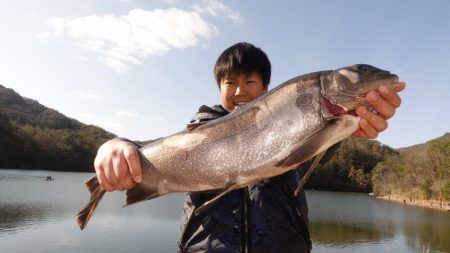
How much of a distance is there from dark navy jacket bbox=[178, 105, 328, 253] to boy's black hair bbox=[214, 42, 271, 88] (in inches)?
34.6

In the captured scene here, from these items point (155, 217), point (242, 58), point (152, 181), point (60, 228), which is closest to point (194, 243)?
point (152, 181)

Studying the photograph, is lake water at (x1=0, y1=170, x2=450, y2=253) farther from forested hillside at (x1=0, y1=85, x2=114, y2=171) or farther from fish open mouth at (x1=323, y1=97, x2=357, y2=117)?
forested hillside at (x1=0, y1=85, x2=114, y2=171)

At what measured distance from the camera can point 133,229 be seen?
27.9 metres

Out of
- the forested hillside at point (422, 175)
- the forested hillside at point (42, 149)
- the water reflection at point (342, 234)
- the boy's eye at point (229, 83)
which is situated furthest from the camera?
the forested hillside at point (42, 149)

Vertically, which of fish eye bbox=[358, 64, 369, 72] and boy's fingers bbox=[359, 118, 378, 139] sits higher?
fish eye bbox=[358, 64, 369, 72]

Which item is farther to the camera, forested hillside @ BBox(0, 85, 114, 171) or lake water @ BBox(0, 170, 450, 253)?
forested hillside @ BBox(0, 85, 114, 171)

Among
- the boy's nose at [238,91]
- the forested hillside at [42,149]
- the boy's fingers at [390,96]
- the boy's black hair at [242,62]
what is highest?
the forested hillside at [42,149]

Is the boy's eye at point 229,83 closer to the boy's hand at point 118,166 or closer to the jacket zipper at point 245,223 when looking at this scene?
the jacket zipper at point 245,223

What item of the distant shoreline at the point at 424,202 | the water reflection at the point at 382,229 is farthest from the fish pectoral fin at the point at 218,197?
the distant shoreline at the point at 424,202

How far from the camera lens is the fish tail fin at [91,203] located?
3.02 metres

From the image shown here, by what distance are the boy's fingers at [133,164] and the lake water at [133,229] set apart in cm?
2087

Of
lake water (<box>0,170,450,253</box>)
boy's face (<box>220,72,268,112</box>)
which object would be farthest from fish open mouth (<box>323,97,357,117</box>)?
lake water (<box>0,170,450,253</box>)

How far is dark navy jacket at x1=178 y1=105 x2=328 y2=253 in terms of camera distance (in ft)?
10.2

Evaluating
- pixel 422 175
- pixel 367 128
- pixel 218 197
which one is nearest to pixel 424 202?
pixel 422 175
